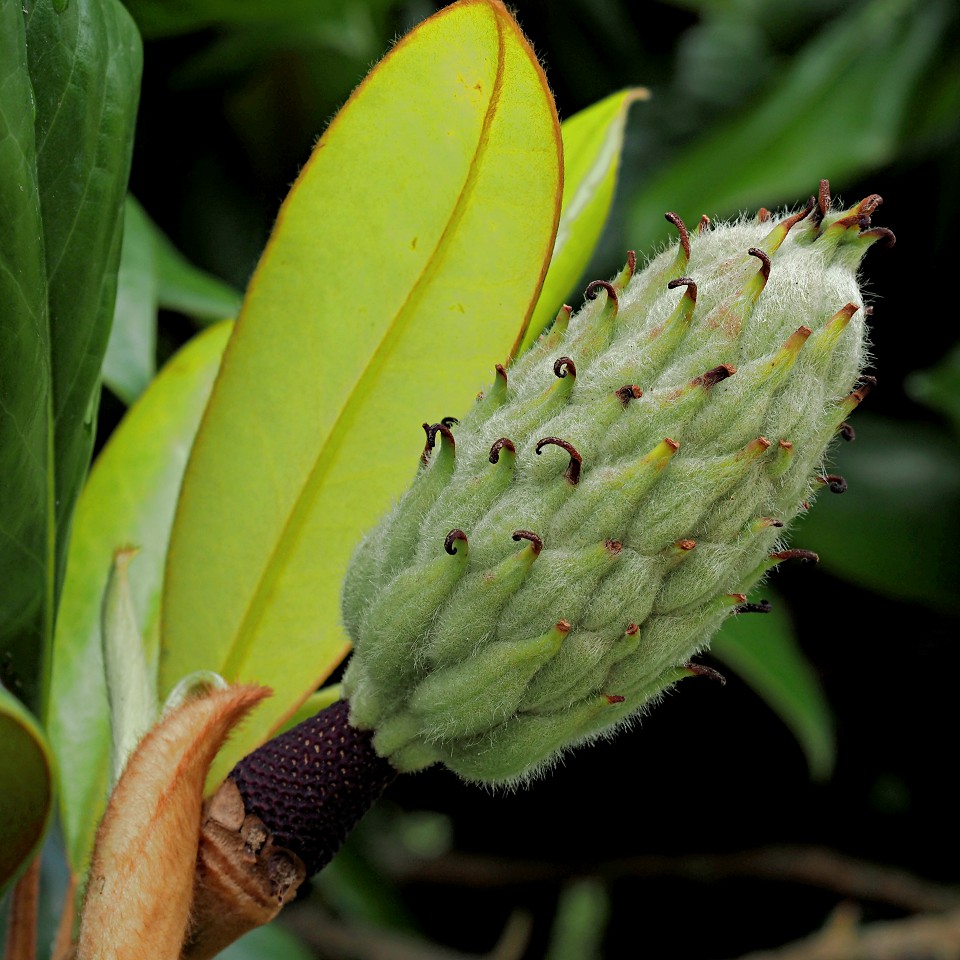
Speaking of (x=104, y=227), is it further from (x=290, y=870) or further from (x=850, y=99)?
(x=850, y=99)

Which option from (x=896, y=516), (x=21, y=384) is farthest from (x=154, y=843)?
(x=896, y=516)

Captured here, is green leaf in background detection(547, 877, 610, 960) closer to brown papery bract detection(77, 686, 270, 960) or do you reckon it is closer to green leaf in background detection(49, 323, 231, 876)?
green leaf in background detection(49, 323, 231, 876)

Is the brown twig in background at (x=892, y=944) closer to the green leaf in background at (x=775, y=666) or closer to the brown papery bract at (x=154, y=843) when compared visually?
the green leaf in background at (x=775, y=666)

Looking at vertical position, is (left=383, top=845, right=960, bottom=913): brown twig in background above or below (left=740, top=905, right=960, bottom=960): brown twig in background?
below

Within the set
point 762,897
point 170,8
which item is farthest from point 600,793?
point 170,8

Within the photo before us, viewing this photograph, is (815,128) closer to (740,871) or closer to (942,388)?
(942,388)

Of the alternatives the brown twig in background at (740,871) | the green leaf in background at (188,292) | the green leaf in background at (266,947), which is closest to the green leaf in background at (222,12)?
the green leaf in background at (188,292)

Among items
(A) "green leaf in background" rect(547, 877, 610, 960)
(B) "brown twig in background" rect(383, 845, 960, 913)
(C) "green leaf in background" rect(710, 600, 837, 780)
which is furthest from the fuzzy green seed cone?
(A) "green leaf in background" rect(547, 877, 610, 960)
